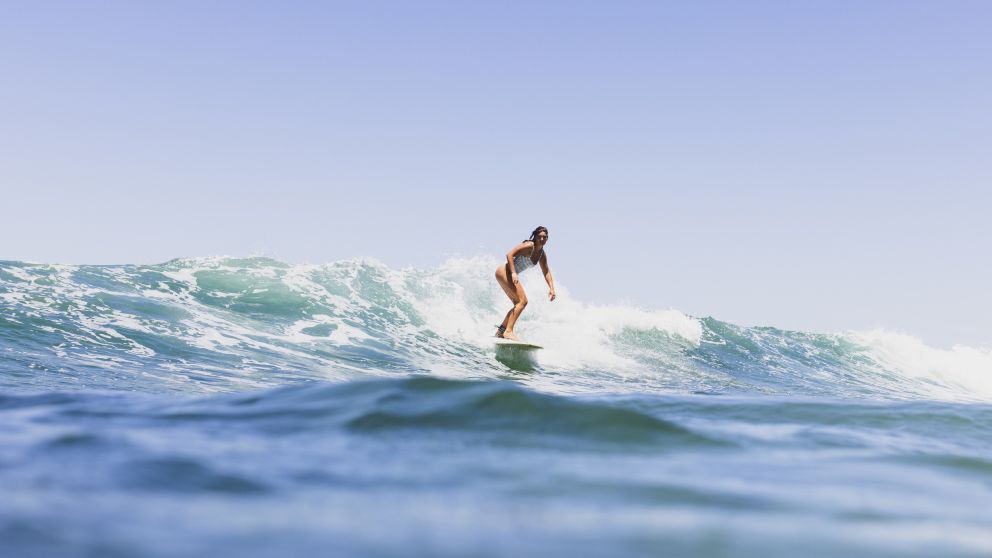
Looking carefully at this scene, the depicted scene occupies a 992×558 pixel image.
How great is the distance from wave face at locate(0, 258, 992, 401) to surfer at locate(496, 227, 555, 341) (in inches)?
30.1

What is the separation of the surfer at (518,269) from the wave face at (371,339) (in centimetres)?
77

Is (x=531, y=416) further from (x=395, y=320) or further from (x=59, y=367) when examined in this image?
(x=395, y=320)

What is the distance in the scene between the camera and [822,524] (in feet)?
7.75

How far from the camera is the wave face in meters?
9.20

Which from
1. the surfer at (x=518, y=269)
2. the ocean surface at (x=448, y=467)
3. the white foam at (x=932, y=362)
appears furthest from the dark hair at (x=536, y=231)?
the white foam at (x=932, y=362)

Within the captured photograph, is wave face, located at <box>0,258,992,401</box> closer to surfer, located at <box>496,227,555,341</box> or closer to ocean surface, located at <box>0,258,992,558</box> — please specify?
ocean surface, located at <box>0,258,992,558</box>

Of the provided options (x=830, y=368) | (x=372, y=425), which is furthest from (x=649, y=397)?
(x=830, y=368)

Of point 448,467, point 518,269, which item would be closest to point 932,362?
point 518,269

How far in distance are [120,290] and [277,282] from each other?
3.74 meters

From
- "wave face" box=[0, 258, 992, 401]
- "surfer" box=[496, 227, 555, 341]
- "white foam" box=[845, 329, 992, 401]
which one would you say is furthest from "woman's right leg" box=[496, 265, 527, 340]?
"white foam" box=[845, 329, 992, 401]

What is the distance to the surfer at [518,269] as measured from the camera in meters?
12.6

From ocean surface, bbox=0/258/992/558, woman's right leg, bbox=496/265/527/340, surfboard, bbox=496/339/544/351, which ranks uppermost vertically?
woman's right leg, bbox=496/265/527/340

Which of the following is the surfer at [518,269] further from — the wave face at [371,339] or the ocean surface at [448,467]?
A: the ocean surface at [448,467]

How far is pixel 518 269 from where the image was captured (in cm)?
1306
